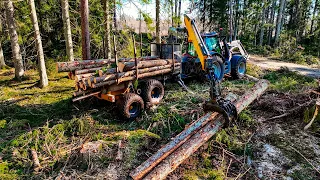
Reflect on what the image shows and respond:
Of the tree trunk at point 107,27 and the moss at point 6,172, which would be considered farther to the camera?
the tree trunk at point 107,27

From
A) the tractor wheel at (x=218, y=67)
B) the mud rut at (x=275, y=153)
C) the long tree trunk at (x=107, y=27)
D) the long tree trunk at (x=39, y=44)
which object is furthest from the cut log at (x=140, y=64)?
the long tree trunk at (x=39, y=44)

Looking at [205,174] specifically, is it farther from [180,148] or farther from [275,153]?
[275,153]

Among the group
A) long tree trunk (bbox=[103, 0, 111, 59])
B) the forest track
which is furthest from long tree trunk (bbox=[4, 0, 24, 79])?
the forest track

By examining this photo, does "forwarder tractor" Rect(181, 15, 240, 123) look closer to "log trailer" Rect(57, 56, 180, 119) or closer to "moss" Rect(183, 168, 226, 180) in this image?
"moss" Rect(183, 168, 226, 180)

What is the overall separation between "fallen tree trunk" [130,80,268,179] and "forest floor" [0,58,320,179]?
15.5 inches

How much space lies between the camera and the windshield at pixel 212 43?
27.3ft

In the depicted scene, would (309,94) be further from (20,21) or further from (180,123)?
(20,21)

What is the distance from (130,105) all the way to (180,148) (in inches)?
103

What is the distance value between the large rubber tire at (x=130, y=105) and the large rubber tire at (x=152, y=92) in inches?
14.1

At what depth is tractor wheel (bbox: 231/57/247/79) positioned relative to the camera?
9.27m

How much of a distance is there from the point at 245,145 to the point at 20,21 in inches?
498

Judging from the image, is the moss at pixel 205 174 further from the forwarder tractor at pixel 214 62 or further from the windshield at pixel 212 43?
the windshield at pixel 212 43

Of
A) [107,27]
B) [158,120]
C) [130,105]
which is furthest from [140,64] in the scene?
[107,27]

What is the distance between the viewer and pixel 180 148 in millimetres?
3764
